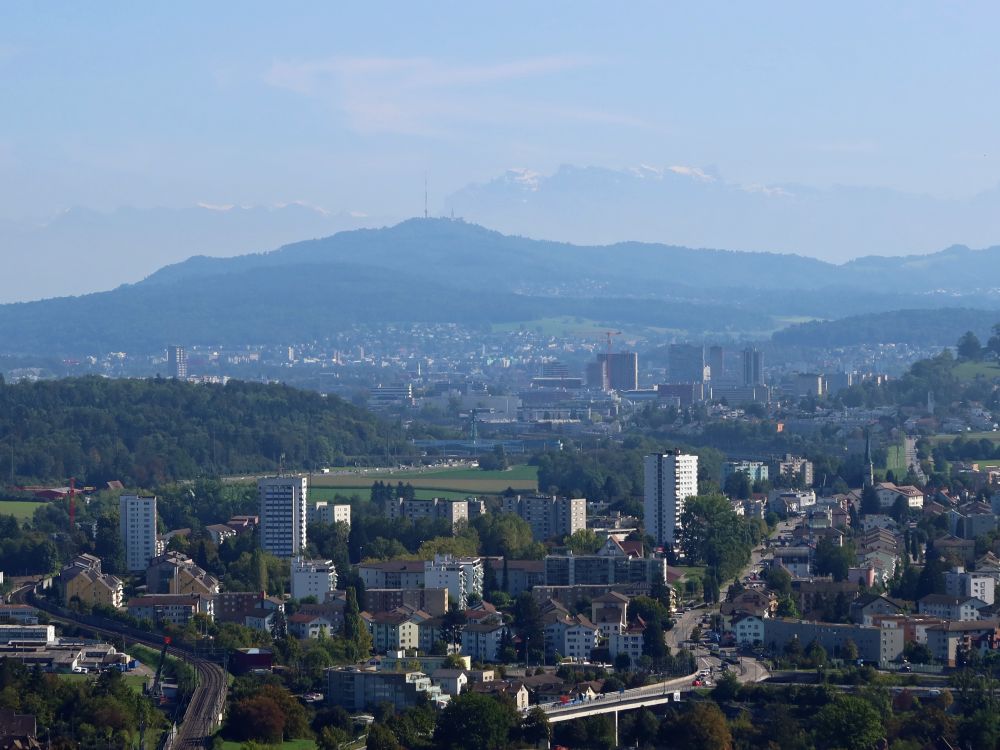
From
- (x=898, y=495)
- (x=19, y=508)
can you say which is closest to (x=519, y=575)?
(x=898, y=495)

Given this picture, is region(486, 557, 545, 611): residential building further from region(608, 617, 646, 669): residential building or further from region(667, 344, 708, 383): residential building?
region(667, 344, 708, 383): residential building

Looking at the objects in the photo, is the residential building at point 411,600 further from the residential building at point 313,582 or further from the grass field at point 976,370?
the grass field at point 976,370

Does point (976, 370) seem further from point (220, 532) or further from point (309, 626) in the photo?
point (309, 626)

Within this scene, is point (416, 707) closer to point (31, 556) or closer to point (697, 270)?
point (31, 556)

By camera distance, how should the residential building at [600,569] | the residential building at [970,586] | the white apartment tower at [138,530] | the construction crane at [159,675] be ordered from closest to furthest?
the construction crane at [159,675], the residential building at [970,586], the residential building at [600,569], the white apartment tower at [138,530]

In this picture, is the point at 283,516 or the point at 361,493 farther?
the point at 361,493

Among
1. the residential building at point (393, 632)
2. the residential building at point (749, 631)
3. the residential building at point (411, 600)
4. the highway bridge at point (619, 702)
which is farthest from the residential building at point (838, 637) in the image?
the residential building at point (411, 600)
